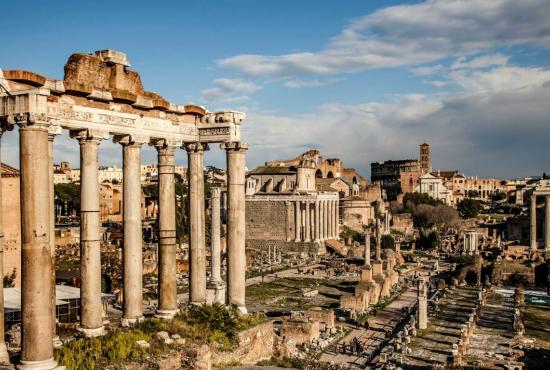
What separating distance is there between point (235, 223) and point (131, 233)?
2.74 metres

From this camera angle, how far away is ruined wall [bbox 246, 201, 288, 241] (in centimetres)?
7275

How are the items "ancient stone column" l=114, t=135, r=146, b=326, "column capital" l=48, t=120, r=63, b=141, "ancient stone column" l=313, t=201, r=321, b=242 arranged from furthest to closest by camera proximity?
"ancient stone column" l=313, t=201, r=321, b=242 < "ancient stone column" l=114, t=135, r=146, b=326 < "column capital" l=48, t=120, r=63, b=141

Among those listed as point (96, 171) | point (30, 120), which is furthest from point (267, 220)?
point (30, 120)

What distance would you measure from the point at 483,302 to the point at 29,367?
105 feet

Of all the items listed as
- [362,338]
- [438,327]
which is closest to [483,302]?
[438,327]

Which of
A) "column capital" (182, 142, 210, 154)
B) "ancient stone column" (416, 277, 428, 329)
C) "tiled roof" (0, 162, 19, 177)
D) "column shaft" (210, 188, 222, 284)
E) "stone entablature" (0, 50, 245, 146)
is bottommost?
"ancient stone column" (416, 277, 428, 329)

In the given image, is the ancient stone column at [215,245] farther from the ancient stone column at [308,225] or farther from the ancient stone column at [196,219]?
the ancient stone column at [308,225]

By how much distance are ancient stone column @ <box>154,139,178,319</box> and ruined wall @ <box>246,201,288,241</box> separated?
57.5 m

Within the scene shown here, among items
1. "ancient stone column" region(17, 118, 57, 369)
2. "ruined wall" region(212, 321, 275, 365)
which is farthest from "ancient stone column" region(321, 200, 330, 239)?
"ancient stone column" region(17, 118, 57, 369)

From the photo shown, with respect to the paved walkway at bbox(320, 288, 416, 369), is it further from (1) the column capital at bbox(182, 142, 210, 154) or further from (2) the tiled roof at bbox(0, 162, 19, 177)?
(2) the tiled roof at bbox(0, 162, 19, 177)

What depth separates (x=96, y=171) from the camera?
41.5ft

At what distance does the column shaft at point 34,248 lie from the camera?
1004cm

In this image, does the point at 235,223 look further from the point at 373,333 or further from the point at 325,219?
the point at 325,219

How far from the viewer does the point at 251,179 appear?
3324 inches
